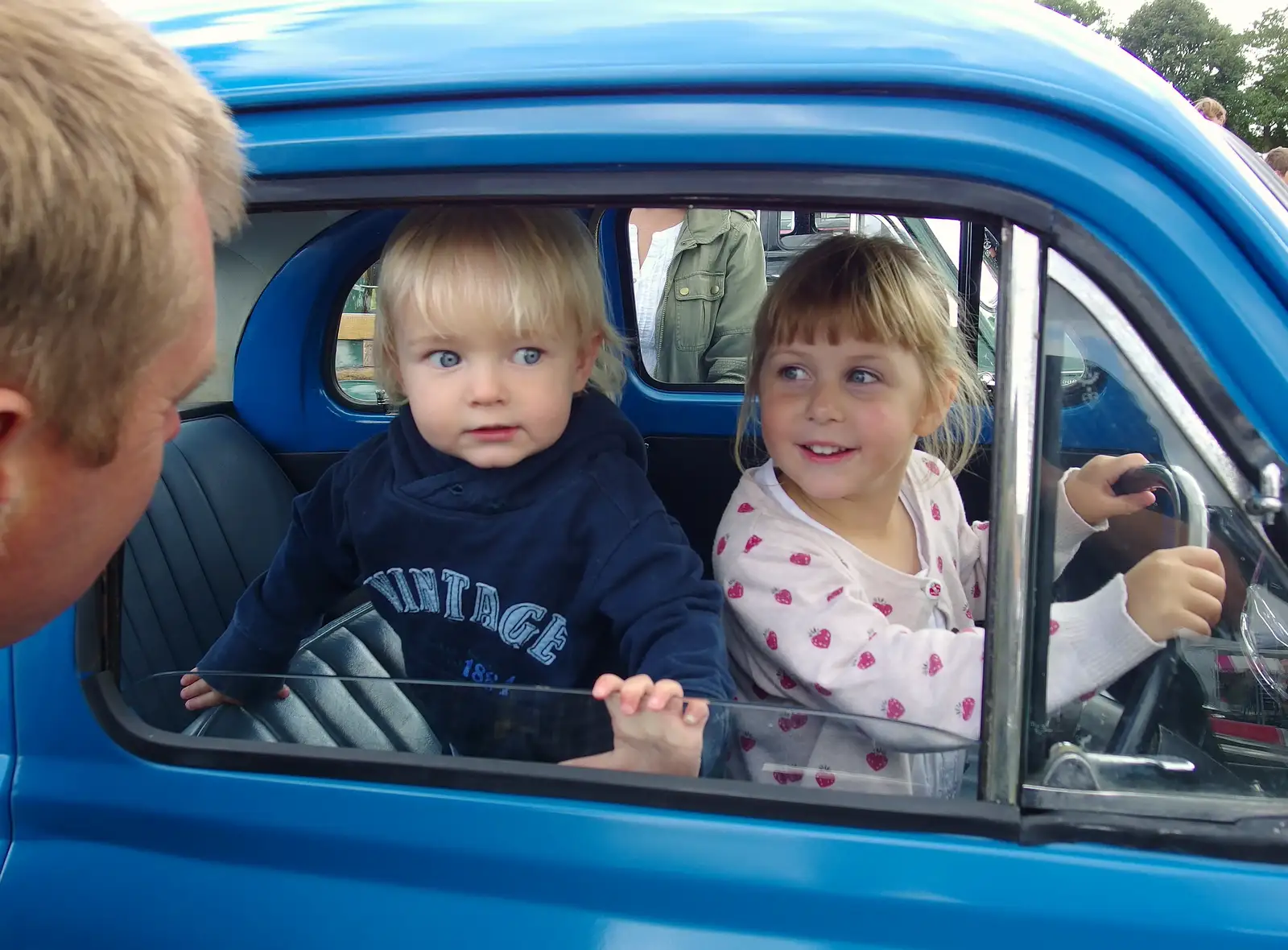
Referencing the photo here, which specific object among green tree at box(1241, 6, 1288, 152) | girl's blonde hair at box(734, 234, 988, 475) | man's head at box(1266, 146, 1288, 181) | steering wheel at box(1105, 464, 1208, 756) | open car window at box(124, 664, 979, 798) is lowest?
open car window at box(124, 664, 979, 798)

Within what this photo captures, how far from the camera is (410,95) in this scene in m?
0.83

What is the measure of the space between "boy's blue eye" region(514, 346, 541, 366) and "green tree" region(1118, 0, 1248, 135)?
5021cm

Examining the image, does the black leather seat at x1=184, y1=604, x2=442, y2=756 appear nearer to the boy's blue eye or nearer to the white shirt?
the boy's blue eye

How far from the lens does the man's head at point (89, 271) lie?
0.59 metres

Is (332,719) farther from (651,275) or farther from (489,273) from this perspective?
(651,275)

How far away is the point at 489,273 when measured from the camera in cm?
126

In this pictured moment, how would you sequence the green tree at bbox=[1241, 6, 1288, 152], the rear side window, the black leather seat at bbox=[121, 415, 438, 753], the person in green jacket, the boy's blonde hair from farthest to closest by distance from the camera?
the green tree at bbox=[1241, 6, 1288, 152], the person in green jacket, the rear side window, the boy's blonde hair, the black leather seat at bbox=[121, 415, 438, 753]

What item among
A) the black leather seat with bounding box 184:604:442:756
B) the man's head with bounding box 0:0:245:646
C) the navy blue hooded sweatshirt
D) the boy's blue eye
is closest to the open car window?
the black leather seat with bounding box 184:604:442:756

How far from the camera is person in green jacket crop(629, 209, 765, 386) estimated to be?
9.29 ft

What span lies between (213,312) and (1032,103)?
27.1 inches

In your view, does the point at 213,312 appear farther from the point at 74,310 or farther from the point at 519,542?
the point at 519,542

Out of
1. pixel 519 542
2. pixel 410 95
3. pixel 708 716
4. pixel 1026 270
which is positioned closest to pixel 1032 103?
pixel 1026 270

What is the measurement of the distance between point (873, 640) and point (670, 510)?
3.94ft

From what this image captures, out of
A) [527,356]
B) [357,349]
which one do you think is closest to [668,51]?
[527,356]
